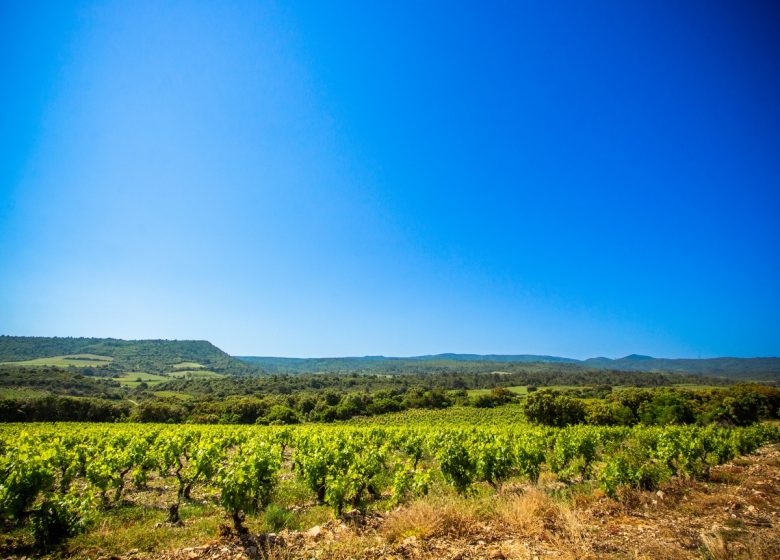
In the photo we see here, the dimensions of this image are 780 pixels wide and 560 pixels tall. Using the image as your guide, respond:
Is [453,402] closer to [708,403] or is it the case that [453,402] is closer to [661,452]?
[708,403]

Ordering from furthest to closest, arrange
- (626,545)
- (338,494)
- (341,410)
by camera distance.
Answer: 1. (341,410)
2. (338,494)
3. (626,545)

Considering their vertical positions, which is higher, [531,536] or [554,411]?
A: [531,536]

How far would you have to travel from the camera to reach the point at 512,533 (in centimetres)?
759

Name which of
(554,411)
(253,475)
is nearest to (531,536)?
(253,475)

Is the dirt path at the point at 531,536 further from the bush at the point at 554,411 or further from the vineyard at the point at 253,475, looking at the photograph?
the bush at the point at 554,411

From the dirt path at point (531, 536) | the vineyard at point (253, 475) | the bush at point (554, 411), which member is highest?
the dirt path at point (531, 536)

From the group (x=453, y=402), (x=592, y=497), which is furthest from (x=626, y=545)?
(x=453, y=402)

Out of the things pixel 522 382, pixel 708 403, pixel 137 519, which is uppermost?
pixel 137 519

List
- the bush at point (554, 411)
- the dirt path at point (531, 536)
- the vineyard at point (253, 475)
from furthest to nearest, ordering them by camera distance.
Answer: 1. the bush at point (554, 411)
2. the vineyard at point (253, 475)
3. the dirt path at point (531, 536)

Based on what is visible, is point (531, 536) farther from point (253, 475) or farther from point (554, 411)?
point (554, 411)

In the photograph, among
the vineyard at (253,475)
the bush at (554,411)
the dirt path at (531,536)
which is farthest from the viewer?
the bush at (554,411)

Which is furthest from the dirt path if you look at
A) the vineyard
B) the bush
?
the bush

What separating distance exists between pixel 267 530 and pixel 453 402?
318ft

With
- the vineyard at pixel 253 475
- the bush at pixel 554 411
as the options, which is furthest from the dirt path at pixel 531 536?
the bush at pixel 554 411
